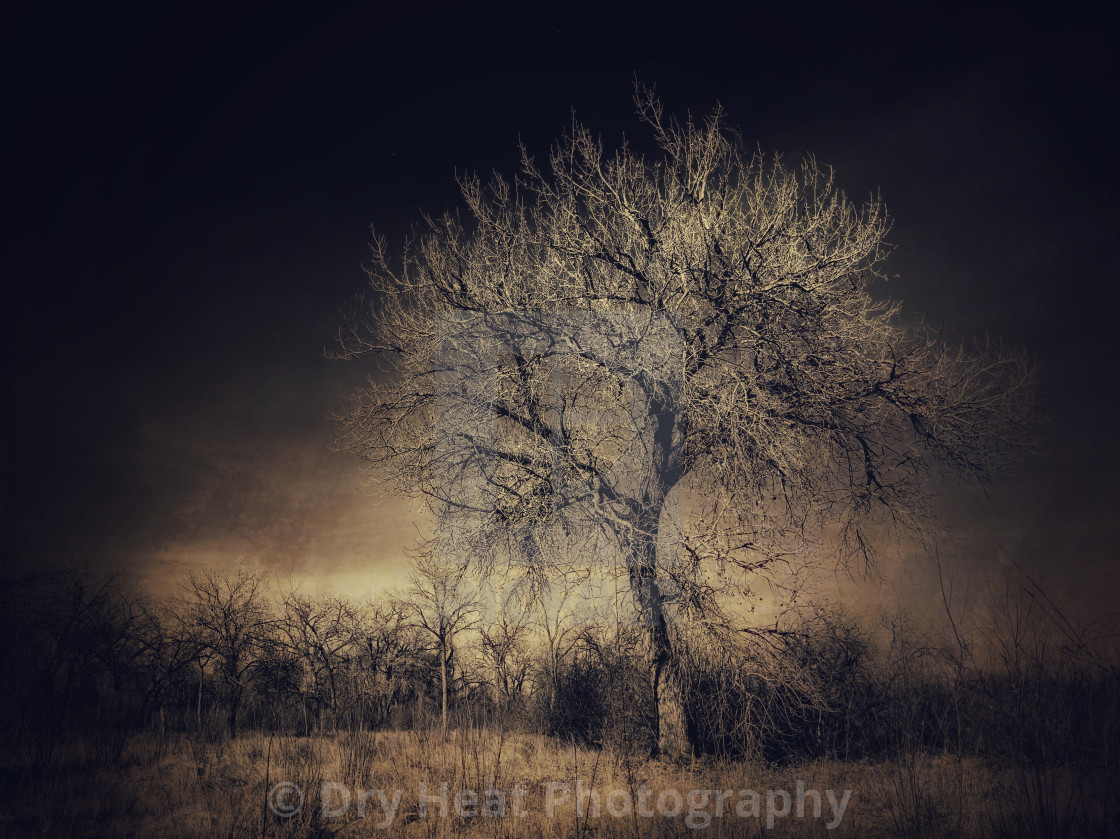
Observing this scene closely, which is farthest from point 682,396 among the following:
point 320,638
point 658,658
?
point 320,638

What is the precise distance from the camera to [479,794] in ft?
21.0

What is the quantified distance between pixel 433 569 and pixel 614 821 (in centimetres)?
453

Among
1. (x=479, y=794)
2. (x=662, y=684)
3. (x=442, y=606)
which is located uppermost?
(x=442, y=606)

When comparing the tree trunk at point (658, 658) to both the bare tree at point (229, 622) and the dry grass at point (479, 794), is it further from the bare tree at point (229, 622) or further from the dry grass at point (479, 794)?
the bare tree at point (229, 622)

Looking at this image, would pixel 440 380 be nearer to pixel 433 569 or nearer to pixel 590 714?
pixel 433 569

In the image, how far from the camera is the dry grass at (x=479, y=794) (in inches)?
219

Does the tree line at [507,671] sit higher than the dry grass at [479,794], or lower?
higher

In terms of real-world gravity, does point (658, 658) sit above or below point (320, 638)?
below

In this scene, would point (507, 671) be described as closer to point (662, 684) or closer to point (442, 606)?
point (442, 606)

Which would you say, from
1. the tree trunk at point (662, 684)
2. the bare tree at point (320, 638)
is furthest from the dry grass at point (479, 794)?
the bare tree at point (320, 638)

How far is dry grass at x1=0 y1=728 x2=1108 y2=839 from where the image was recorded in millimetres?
5566

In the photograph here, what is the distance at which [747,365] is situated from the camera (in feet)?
28.0

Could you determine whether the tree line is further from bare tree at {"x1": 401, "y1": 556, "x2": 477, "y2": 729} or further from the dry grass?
the dry grass

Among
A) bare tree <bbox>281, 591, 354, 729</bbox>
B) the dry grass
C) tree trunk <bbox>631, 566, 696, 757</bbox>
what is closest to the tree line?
bare tree <bbox>281, 591, 354, 729</bbox>
